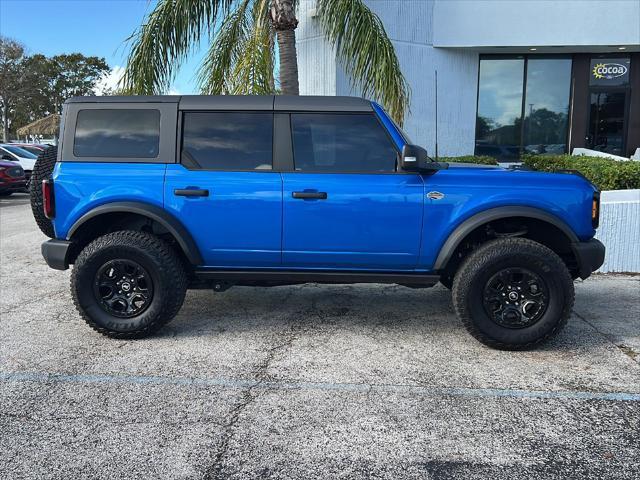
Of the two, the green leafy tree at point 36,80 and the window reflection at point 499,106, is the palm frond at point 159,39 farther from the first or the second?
the green leafy tree at point 36,80

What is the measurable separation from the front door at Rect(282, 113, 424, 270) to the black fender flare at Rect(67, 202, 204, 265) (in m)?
0.78

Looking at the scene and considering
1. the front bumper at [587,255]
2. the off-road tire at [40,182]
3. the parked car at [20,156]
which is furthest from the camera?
the parked car at [20,156]

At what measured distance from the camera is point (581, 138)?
17109 millimetres

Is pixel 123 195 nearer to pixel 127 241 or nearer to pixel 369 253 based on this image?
pixel 127 241

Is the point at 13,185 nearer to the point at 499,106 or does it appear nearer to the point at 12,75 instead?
the point at 499,106

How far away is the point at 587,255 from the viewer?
4199mm

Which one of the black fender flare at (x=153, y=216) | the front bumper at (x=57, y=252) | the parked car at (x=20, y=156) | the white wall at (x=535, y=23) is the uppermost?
the white wall at (x=535, y=23)

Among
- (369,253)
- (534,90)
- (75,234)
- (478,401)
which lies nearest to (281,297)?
(369,253)

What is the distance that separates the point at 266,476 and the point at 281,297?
130 inches

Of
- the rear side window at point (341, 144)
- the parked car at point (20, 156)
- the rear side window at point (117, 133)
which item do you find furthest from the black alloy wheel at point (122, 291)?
the parked car at point (20, 156)

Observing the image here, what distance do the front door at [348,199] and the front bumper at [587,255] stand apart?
1.21 m

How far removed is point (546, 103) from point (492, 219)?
14.7m

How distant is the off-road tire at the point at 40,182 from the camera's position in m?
4.72

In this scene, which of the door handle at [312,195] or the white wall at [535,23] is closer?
the door handle at [312,195]
